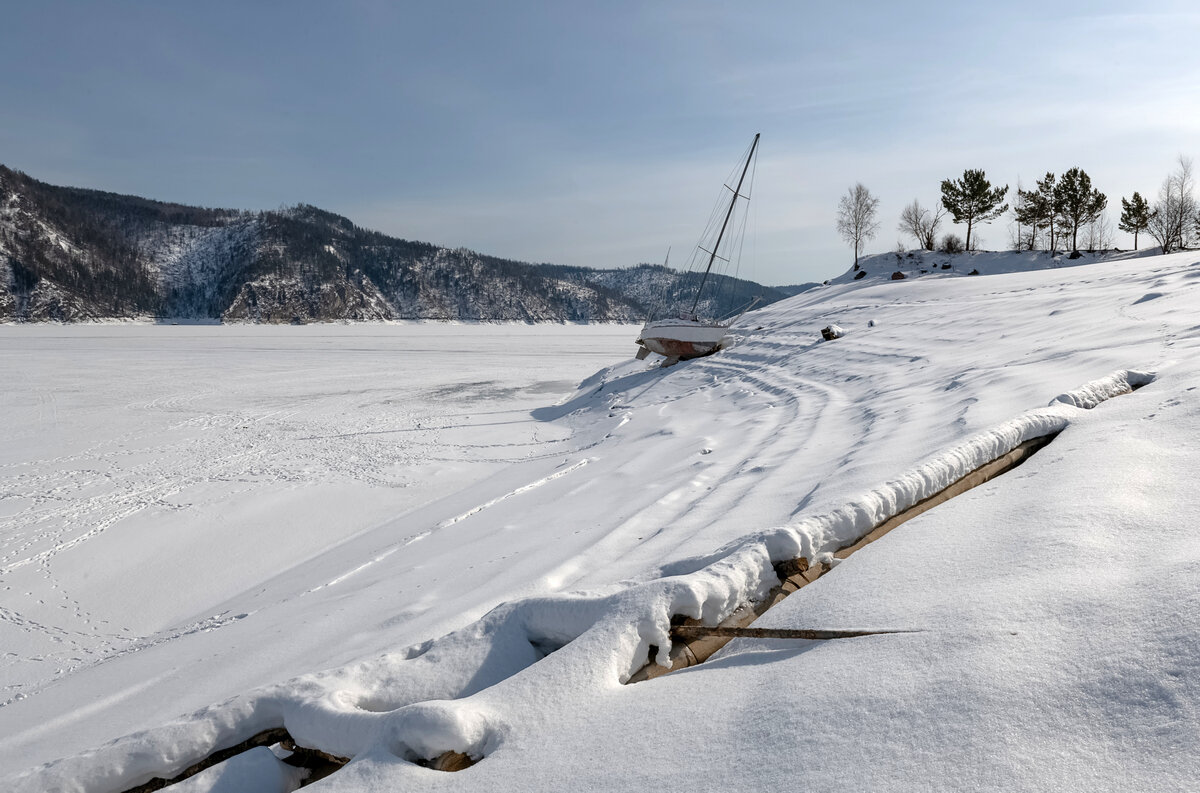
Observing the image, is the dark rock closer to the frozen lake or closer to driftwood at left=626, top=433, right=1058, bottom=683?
the frozen lake

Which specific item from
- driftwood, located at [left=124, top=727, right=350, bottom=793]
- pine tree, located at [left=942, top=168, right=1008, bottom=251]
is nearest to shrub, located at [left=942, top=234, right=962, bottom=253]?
pine tree, located at [left=942, top=168, right=1008, bottom=251]

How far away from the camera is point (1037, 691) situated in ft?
6.08

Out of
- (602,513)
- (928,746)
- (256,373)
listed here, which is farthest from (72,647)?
(256,373)

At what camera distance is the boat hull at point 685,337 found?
21047 mm

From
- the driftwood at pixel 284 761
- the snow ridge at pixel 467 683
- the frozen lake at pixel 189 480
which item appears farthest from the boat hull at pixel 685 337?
the driftwood at pixel 284 761

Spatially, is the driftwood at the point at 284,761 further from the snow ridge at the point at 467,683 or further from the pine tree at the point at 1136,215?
the pine tree at the point at 1136,215

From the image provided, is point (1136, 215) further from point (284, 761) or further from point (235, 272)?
point (235, 272)

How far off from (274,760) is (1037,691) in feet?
8.86

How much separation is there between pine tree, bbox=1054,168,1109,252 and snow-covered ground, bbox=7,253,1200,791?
36227 millimetres

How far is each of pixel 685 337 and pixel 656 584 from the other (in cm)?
1849

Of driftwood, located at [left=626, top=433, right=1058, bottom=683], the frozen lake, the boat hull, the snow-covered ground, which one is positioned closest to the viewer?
the snow-covered ground

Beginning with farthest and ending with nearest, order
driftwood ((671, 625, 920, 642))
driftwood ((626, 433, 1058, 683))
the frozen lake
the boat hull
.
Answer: the boat hull < the frozen lake < driftwood ((626, 433, 1058, 683)) < driftwood ((671, 625, 920, 642))

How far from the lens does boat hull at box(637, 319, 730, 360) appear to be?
21.0 metres

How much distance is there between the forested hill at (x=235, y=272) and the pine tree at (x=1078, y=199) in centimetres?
7212
